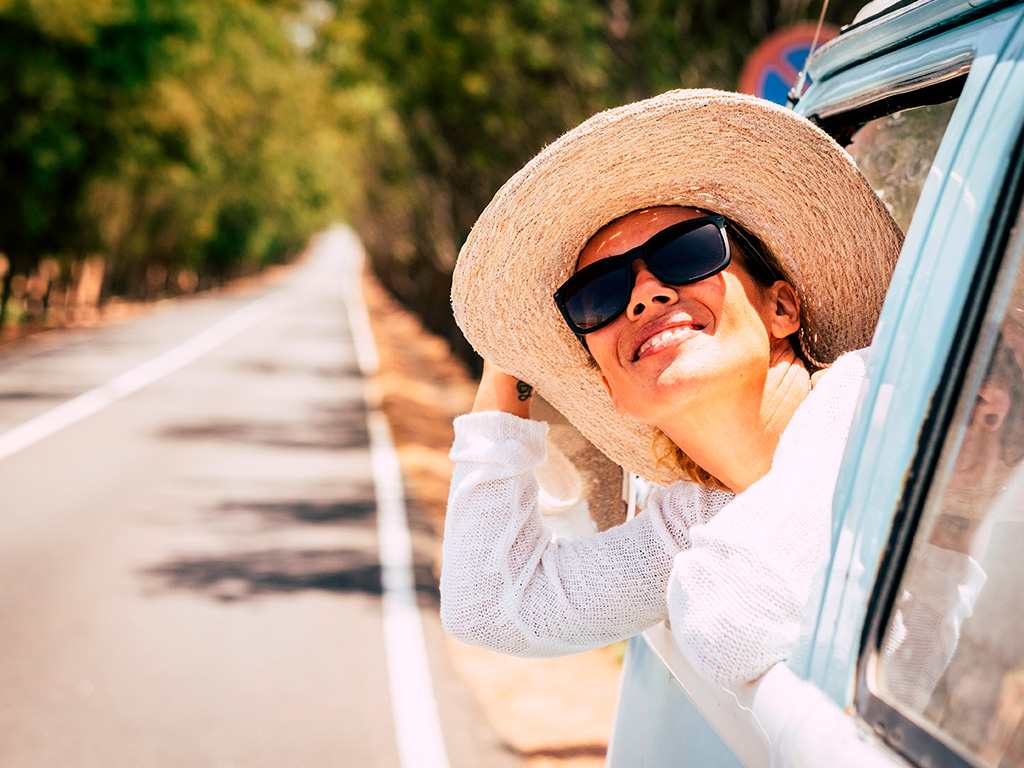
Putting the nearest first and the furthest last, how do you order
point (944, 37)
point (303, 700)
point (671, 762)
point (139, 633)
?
point (944, 37) → point (671, 762) → point (303, 700) → point (139, 633)

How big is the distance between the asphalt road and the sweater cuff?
3108 millimetres

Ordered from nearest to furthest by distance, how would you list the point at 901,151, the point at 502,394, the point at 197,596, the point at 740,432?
the point at 740,432 → the point at 502,394 → the point at 901,151 → the point at 197,596

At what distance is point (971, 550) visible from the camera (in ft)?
3.80

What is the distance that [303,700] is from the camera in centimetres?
534

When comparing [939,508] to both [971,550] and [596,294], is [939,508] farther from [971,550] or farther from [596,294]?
[596,294]

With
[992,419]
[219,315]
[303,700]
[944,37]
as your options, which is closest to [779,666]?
[992,419]

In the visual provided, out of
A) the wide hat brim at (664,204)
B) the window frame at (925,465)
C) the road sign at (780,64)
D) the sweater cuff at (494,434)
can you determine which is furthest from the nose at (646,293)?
the road sign at (780,64)

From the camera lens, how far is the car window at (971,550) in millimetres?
1104

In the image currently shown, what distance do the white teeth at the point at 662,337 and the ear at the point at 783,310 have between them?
7.5 inches

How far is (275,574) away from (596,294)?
6.20 meters

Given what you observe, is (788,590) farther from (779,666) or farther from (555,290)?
(555,290)

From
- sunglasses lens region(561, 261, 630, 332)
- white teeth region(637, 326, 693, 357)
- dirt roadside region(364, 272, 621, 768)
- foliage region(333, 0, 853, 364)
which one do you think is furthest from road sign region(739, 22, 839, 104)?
white teeth region(637, 326, 693, 357)

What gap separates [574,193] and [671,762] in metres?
0.95

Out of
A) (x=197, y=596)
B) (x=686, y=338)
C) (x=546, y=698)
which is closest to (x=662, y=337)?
(x=686, y=338)
